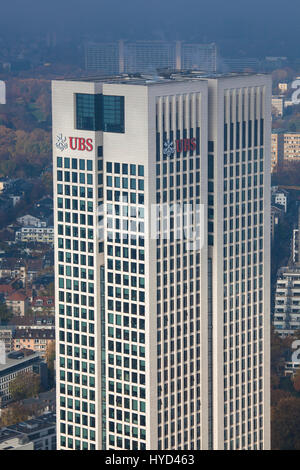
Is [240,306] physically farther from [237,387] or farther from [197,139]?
[197,139]

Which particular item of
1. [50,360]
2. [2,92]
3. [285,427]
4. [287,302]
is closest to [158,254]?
[285,427]

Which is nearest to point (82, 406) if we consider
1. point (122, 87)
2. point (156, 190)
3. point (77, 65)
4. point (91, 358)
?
point (91, 358)

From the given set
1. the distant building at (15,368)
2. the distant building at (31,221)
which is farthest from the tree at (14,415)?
the distant building at (31,221)

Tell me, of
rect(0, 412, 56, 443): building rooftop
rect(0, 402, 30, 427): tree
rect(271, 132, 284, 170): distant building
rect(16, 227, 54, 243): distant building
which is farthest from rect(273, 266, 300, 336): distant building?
rect(271, 132, 284, 170): distant building

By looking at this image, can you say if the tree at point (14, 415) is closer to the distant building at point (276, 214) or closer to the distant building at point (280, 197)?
the distant building at point (276, 214)

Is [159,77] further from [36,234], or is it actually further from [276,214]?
[36,234]
